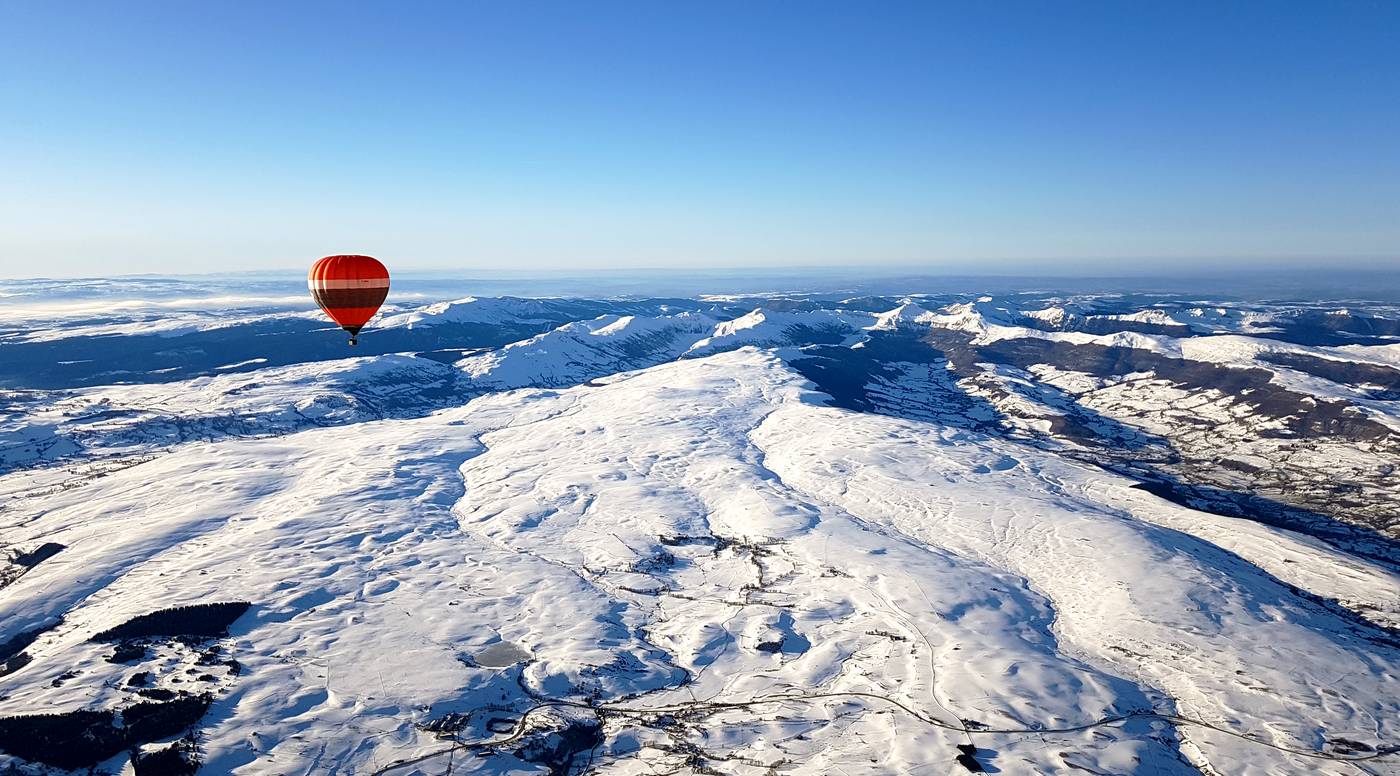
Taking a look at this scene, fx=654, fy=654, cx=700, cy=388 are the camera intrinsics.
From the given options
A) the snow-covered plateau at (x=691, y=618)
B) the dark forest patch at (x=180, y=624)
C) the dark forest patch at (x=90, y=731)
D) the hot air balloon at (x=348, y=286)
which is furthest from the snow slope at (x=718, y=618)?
the hot air balloon at (x=348, y=286)

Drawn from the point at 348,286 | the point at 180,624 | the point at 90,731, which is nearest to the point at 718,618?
the point at 348,286

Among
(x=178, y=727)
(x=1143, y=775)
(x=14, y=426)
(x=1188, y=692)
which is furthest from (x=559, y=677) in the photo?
(x=14, y=426)

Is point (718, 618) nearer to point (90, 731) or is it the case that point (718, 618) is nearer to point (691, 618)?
point (691, 618)

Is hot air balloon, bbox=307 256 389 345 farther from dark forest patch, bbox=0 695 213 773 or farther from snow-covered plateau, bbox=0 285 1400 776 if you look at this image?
dark forest patch, bbox=0 695 213 773

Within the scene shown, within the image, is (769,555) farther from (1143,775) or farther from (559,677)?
(1143,775)

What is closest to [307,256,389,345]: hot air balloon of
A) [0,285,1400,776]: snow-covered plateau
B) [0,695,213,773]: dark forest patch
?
[0,285,1400,776]: snow-covered plateau

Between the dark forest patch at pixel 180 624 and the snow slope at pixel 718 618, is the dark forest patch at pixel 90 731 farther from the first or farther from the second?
the dark forest patch at pixel 180 624
